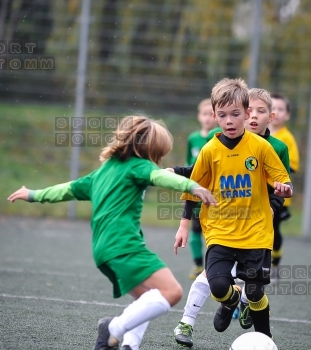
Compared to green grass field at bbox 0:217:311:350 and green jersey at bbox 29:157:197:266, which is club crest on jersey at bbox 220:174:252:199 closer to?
green jersey at bbox 29:157:197:266

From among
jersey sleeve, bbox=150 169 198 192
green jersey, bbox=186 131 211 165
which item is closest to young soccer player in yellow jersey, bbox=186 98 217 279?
green jersey, bbox=186 131 211 165

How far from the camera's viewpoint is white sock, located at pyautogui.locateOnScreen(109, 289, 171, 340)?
3.70 meters

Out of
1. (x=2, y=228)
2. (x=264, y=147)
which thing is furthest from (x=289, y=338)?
(x=2, y=228)

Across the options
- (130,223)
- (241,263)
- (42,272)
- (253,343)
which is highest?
(130,223)

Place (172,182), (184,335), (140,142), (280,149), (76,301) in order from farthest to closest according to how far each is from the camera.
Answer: (76,301) < (280,149) < (184,335) < (140,142) < (172,182)

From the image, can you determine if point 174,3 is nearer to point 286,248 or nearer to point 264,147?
point 286,248

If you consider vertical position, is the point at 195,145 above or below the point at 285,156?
above

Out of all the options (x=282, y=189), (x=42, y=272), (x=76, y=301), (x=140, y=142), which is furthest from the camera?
(x=42, y=272)

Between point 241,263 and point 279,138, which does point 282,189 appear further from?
point 279,138

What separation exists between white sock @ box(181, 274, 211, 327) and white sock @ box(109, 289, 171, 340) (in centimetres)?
106

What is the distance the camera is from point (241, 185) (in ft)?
14.5

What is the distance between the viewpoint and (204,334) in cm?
503

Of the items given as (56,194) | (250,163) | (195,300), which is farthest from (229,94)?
(195,300)

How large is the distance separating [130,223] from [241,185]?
925mm
